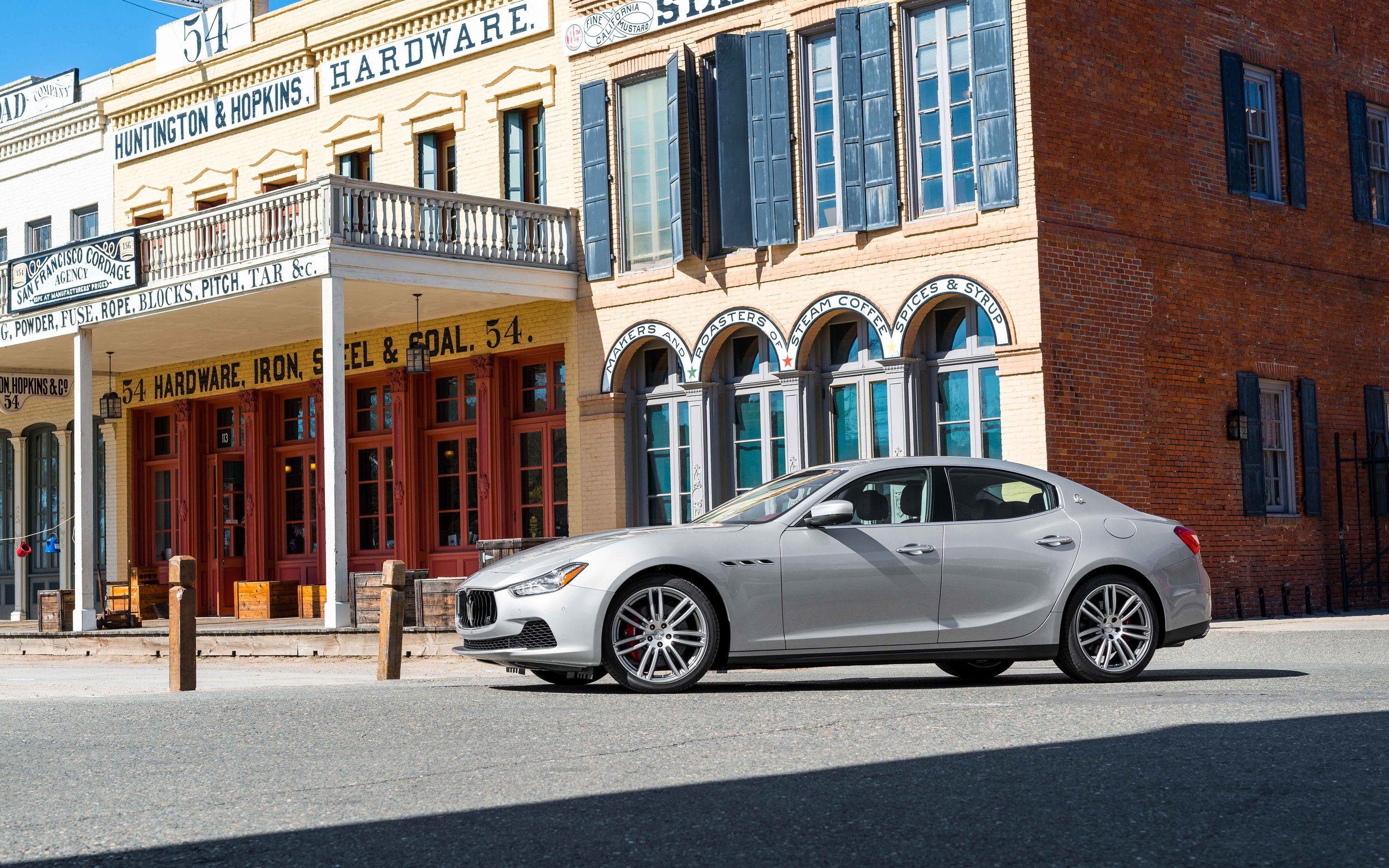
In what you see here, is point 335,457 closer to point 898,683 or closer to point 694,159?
point 694,159

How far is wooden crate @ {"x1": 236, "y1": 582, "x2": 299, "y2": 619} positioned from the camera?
82.8ft

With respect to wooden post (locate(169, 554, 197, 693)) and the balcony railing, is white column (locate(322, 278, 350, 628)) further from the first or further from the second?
wooden post (locate(169, 554, 197, 693))

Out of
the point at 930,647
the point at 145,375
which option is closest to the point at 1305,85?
the point at 930,647

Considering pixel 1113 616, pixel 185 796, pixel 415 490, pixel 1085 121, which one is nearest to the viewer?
pixel 185 796

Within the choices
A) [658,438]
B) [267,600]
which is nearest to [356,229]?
[658,438]

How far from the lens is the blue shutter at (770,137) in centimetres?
1991

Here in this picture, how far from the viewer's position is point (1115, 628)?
1028cm

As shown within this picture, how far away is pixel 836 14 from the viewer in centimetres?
1922

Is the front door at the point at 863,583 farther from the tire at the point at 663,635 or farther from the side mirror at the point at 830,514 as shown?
the tire at the point at 663,635

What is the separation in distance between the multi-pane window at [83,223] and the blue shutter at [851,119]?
52.3ft

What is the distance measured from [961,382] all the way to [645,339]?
467 centimetres

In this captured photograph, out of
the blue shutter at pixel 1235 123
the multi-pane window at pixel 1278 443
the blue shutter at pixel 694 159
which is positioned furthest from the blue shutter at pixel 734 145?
the multi-pane window at pixel 1278 443

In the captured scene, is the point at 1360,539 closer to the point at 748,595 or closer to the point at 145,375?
the point at 748,595

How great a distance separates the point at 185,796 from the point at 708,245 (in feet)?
50.6
